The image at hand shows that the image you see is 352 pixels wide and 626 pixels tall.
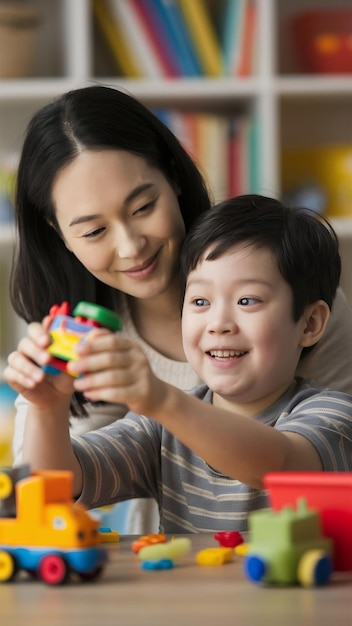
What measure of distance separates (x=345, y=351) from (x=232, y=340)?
494mm

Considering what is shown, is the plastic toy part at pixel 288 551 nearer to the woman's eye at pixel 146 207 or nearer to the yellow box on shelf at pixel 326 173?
the woman's eye at pixel 146 207

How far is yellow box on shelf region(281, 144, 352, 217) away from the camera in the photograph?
285 centimetres

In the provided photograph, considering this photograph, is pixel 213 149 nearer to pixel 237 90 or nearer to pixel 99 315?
pixel 237 90

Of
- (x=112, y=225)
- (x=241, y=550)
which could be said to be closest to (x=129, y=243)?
(x=112, y=225)

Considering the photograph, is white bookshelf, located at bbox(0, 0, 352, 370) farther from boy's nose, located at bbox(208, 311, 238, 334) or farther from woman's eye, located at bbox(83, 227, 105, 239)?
boy's nose, located at bbox(208, 311, 238, 334)

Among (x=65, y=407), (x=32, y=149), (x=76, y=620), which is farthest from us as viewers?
(x=32, y=149)

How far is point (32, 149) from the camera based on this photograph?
5.45 ft

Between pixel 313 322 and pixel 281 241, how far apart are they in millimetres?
119

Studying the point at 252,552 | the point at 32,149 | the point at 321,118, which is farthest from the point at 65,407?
the point at 321,118

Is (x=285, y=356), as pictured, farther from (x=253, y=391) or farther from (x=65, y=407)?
(x=65, y=407)

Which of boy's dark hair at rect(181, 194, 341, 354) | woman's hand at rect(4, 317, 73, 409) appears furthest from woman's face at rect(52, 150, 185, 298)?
woman's hand at rect(4, 317, 73, 409)

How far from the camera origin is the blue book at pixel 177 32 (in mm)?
2727

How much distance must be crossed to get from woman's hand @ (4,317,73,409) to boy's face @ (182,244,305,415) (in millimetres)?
199

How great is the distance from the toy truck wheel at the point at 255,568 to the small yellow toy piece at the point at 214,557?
0.10m
